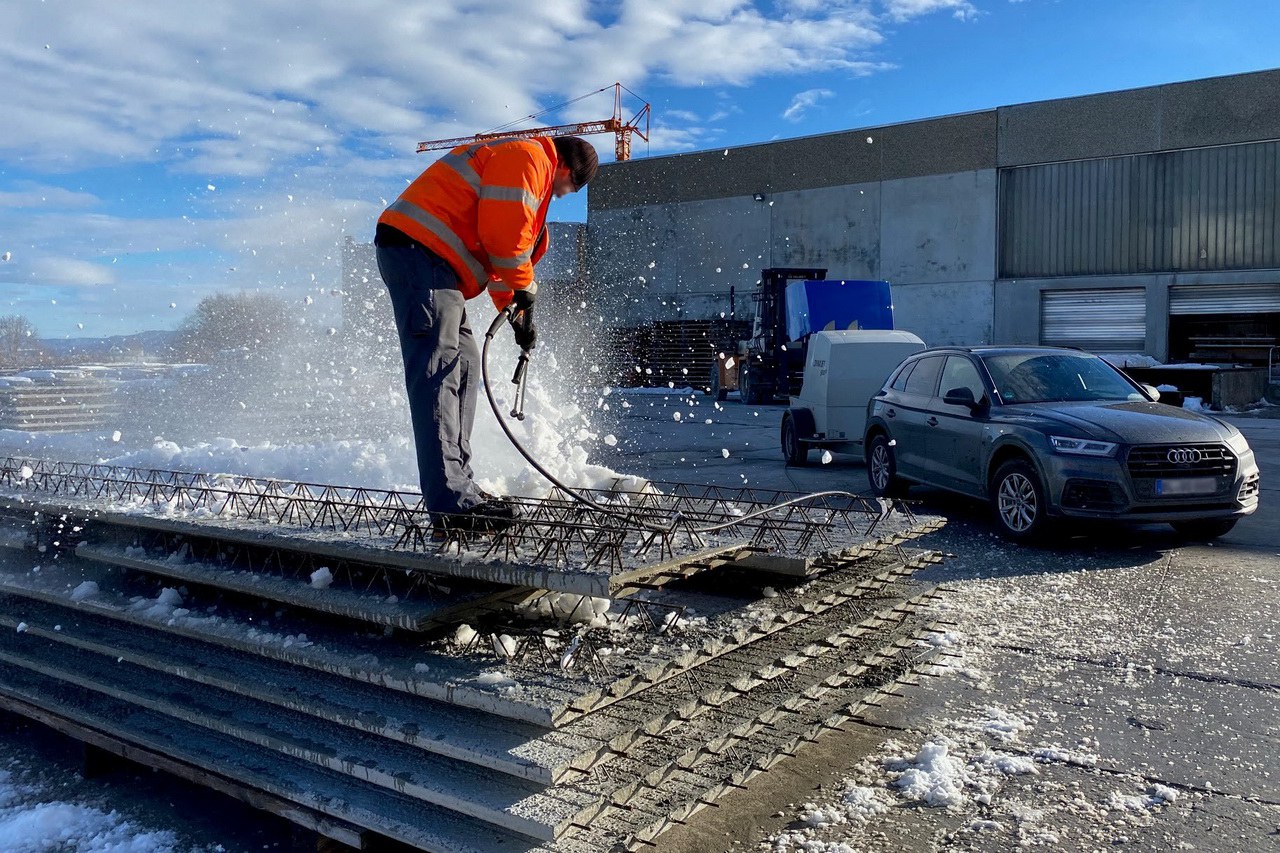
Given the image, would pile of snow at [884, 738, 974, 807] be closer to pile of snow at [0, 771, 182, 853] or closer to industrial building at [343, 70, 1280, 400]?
pile of snow at [0, 771, 182, 853]

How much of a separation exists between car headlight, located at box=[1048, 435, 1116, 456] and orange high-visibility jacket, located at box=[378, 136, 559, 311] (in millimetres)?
4598

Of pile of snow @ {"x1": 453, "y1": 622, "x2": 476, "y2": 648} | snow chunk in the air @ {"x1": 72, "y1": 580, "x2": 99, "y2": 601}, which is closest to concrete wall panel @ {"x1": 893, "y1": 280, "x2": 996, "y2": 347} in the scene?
snow chunk in the air @ {"x1": 72, "y1": 580, "x2": 99, "y2": 601}

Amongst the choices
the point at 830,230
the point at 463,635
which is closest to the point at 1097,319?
the point at 830,230

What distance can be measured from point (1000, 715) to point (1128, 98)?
29784mm

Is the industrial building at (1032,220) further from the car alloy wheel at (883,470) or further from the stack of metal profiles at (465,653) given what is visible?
the stack of metal profiles at (465,653)

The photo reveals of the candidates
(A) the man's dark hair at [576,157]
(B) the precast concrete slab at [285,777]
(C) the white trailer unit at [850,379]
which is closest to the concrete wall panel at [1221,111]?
(C) the white trailer unit at [850,379]

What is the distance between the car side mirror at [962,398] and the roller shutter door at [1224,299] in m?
23.7

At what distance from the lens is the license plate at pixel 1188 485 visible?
6.29 meters

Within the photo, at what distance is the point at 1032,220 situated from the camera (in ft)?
96.5

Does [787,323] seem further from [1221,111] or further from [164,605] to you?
[164,605]

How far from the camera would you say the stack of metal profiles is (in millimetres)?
2334

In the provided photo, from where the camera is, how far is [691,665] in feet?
8.45

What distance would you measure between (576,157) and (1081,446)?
4536mm

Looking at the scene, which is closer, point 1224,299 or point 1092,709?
point 1092,709
